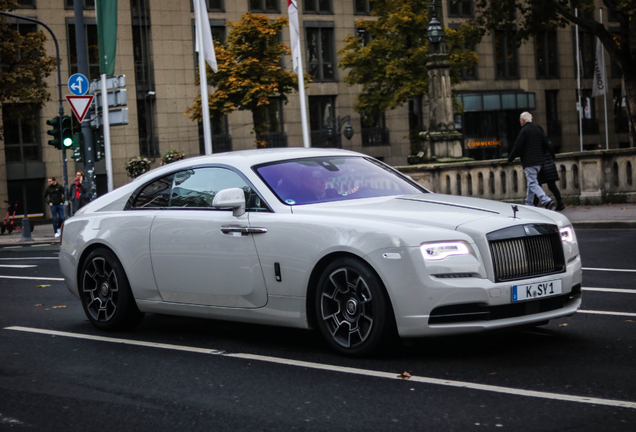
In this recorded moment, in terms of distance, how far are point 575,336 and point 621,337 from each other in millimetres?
317

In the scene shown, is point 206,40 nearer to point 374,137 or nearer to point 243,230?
point 243,230

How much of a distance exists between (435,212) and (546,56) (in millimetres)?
56558

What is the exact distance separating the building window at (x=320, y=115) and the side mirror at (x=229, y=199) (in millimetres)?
45222

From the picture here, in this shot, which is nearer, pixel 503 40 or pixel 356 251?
pixel 356 251

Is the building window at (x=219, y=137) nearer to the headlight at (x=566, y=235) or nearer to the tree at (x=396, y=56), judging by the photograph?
the tree at (x=396, y=56)

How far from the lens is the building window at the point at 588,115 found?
60312 millimetres

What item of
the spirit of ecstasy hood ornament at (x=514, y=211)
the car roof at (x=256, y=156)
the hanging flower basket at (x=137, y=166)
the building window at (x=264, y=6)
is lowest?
the spirit of ecstasy hood ornament at (x=514, y=211)

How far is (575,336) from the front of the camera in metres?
6.62

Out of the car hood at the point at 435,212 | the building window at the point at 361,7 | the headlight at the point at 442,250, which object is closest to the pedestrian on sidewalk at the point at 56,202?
the car hood at the point at 435,212

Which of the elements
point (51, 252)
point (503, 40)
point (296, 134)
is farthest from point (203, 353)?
point (503, 40)

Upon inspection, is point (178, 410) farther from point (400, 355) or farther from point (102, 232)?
point (102, 232)

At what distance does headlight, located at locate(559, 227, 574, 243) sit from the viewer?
6402 millimetres

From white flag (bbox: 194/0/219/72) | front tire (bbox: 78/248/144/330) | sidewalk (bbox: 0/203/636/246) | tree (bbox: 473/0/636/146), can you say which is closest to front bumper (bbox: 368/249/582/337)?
front tire (bbox: 78/248/144/330)

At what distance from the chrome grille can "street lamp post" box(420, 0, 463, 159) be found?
19.1 metres
